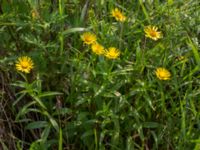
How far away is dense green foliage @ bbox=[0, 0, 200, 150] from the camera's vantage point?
157 centimetres

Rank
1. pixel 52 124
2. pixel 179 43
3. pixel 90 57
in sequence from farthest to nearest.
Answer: pixel 179 43 < pixel 90 57 < pixel 52 124

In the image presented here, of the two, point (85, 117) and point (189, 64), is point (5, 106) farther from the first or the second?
point (189, 64)

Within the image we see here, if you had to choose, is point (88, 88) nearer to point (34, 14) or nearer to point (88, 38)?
point (88, 38)

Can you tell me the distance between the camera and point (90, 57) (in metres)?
1.64

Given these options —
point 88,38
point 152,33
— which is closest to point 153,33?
point 152,33

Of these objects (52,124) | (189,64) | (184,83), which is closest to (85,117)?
(52,124)

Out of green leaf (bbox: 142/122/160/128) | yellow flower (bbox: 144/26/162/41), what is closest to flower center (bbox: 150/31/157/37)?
yellow flower (bbox: 144/26/162/41)

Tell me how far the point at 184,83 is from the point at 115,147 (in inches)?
14.4

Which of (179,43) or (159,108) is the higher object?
(179,43)

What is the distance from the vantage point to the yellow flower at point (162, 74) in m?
1.63

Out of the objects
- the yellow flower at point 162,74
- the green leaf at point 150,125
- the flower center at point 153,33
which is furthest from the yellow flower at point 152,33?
the green leaf at point 150,125

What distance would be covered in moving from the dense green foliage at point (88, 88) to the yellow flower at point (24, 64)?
0.04 m

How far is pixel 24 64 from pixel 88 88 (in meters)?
0.23

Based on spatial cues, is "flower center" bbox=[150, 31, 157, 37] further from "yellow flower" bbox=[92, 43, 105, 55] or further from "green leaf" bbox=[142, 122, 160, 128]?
"green leaf" bbox=[142, 122, 160, 128]
